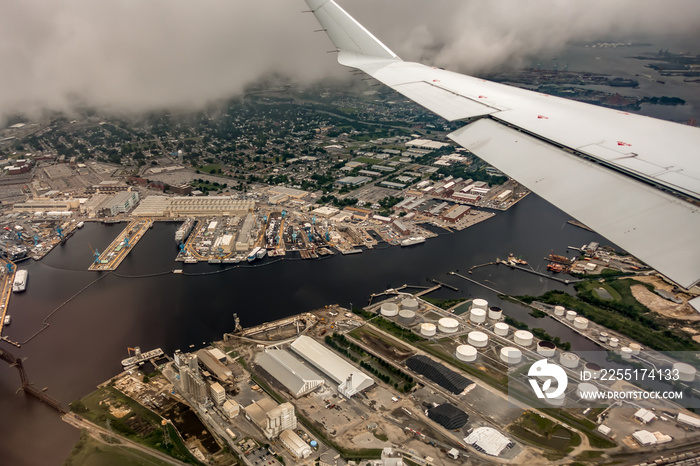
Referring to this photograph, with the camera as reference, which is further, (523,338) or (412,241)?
(412,241)

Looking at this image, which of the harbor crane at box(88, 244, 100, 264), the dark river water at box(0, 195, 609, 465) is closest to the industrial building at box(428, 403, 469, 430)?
the dark river water at box(0, 195, 609, 465)

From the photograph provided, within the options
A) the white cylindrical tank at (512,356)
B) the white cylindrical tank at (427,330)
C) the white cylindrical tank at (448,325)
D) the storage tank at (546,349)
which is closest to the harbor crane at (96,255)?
the white cylindrical tank at (427,330)

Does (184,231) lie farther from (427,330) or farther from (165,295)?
(427,330)

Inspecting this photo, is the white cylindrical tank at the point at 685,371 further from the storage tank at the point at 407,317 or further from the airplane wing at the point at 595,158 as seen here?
the airplane wing at the point at 595,158

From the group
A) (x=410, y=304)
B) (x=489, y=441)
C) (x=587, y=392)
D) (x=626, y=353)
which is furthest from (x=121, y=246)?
(x=626, y=353)

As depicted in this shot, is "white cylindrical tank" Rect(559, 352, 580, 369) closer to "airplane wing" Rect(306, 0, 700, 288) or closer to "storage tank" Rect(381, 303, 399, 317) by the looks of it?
"storage tank" Rect(381, 303, 399, 317)
